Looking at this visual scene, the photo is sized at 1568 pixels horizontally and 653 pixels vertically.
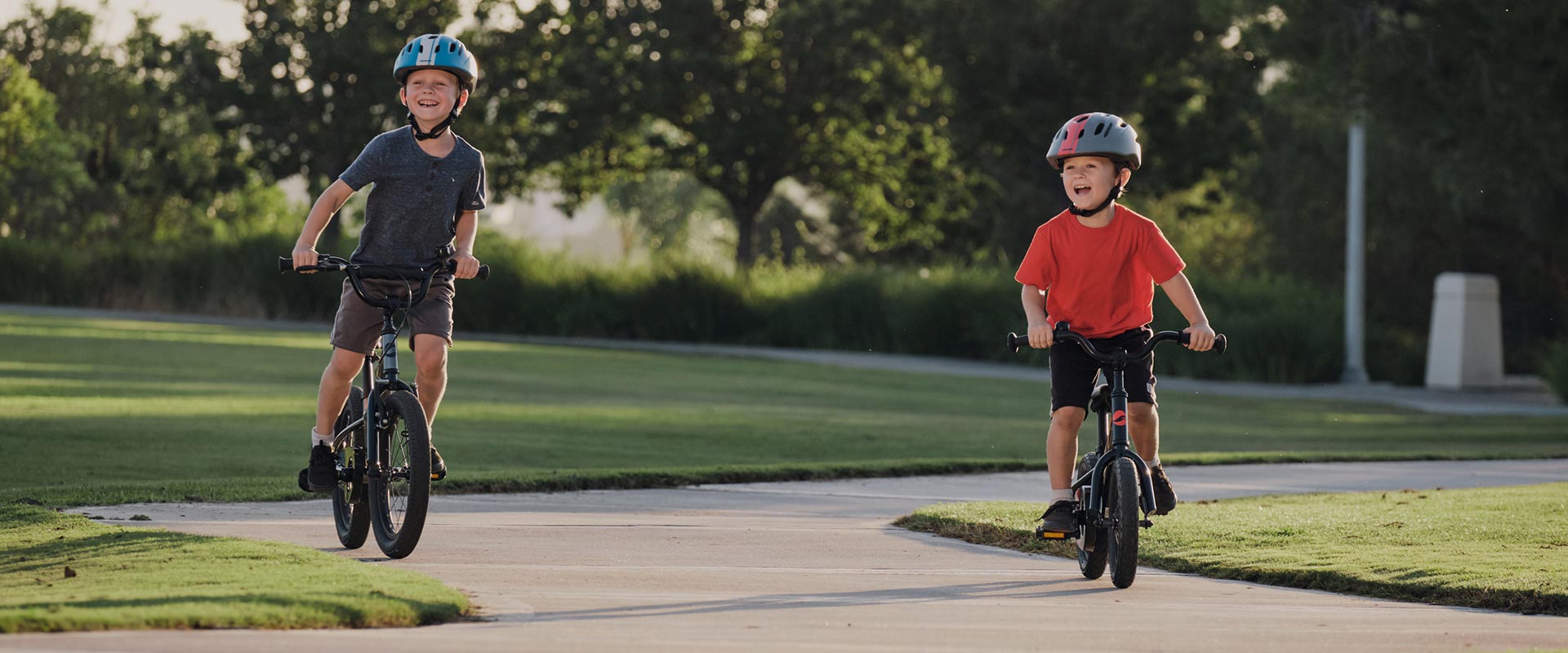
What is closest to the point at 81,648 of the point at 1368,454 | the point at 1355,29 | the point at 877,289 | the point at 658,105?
the point at 1368,454

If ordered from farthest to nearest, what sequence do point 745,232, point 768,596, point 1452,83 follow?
1. point 745,232
2. point 1452,83
3. point 768,596

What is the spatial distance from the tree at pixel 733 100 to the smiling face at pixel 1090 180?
44.5 meters

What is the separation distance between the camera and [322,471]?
7969mm

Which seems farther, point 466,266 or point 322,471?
point 322,471

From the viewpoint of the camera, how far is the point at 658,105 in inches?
2093

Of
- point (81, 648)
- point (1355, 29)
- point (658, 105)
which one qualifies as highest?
point (658, 105)

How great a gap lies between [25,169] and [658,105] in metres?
18.6

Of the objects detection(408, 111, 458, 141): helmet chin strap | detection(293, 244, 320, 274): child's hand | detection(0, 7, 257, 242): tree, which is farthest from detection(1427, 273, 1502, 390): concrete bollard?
detection(0, 7, 257, 242): tree

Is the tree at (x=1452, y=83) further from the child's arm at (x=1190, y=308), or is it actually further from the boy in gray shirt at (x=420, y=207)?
the boy in gray shirt at (x=420, y=207)

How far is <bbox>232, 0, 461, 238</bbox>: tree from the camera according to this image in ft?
178

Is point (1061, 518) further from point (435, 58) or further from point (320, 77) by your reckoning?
point (320, 77)

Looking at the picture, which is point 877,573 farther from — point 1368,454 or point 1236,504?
point 1368,454

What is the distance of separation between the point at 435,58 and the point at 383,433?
1.45 meters

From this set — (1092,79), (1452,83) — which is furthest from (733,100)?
(1452,83)
